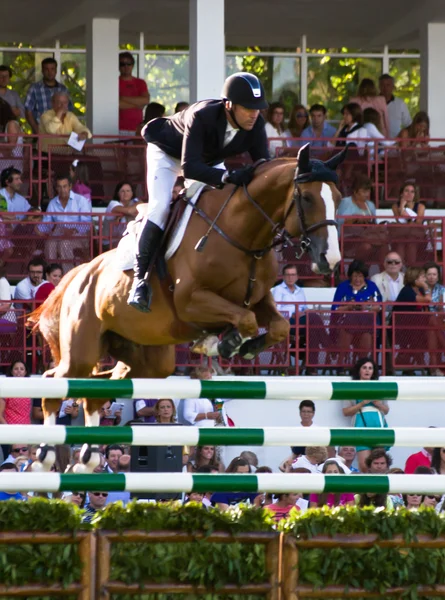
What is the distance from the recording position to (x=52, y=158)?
49.3 ft

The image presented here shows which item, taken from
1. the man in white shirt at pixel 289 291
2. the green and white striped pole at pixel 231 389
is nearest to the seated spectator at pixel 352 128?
the man in white shirt at pixel 289 291

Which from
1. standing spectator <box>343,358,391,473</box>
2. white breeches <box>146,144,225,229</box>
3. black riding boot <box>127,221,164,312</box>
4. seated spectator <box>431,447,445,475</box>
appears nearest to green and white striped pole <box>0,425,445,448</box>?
black riding boot <box>127,221,164,312</box>

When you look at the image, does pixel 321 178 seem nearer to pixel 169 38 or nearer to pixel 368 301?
pixel 368 301

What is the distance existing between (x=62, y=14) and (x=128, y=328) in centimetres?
1086

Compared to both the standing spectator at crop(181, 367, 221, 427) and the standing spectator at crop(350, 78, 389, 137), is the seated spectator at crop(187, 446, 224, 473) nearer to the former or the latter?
the standing spectator at crop(181, 367, 221, 427)

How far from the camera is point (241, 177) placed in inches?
290

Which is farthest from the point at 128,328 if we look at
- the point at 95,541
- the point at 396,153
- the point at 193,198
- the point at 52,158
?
the point at 396,153

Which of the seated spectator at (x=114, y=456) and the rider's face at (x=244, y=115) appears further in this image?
Answer: the seated spectator at (x=114, y=456)

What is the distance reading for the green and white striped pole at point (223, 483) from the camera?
5395mm

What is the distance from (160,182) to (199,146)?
0.51 metres

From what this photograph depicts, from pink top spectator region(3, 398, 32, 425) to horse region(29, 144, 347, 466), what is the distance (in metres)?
3.02

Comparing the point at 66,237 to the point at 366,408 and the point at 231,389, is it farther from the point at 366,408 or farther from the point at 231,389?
the point at 231,389

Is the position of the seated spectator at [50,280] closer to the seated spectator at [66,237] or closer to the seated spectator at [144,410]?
the seated spectator at [66,237]

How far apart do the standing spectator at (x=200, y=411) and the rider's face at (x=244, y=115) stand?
13.1 feet
